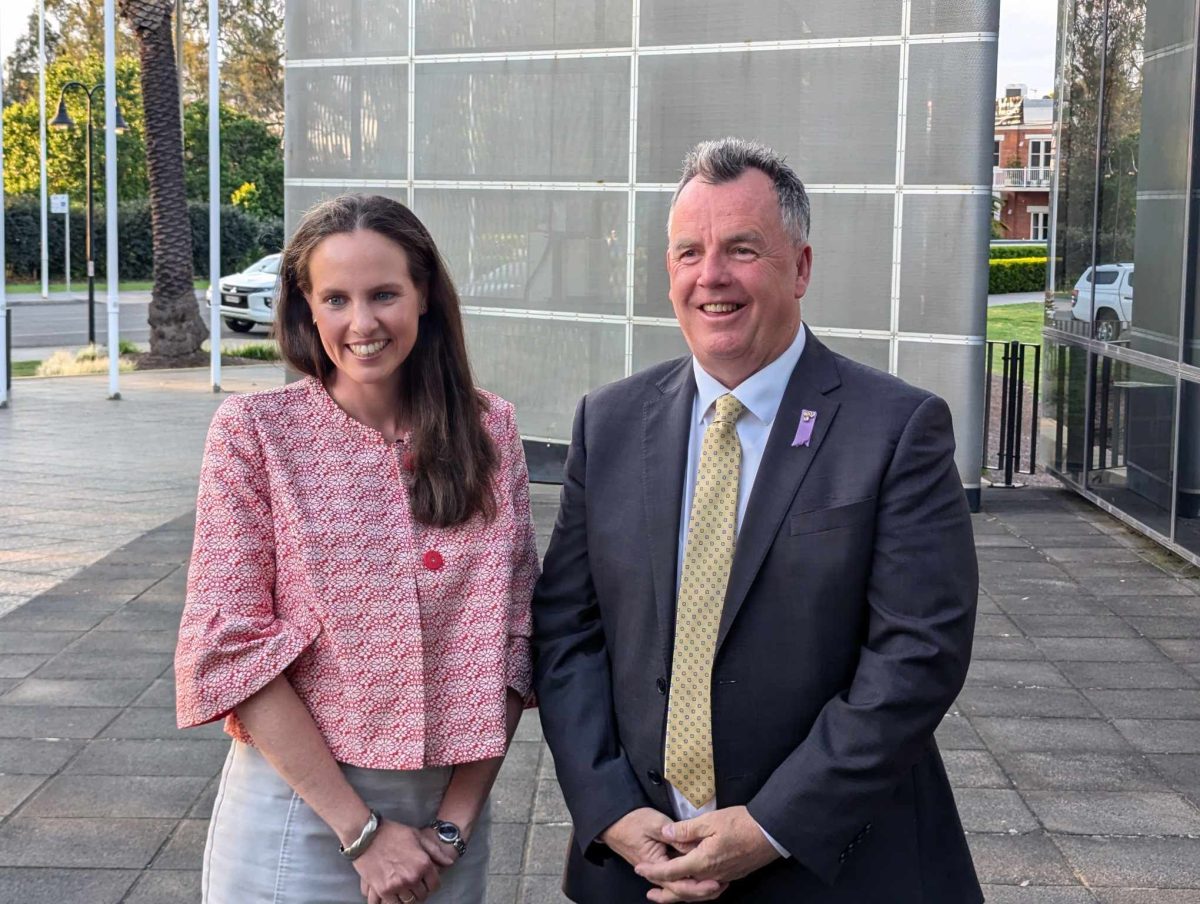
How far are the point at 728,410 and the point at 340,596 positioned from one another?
70 cm

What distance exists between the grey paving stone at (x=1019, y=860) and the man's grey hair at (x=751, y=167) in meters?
2.51

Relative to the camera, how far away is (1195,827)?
Result: 183 inches

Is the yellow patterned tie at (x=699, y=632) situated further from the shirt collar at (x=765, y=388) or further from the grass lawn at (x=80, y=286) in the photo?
the grass lawn at (x=80, y=286)

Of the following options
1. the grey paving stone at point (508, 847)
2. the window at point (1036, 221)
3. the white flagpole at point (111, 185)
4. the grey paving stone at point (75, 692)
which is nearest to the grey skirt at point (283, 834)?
the grey paving stone at point (508, 847)

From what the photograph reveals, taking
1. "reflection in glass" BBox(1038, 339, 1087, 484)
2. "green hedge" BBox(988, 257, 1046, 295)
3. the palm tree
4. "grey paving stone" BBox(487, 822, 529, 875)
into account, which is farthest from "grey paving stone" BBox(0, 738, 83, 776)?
"green hedge" BBox(988, 257, 1046, 295)

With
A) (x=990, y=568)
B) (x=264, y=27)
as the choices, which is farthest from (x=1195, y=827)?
(x=264, y=27)

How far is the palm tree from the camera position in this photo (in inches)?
813

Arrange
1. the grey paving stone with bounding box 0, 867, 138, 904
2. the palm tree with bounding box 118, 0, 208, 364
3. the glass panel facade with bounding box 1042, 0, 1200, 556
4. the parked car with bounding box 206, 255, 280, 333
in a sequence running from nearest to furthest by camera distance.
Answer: the grey paving stone with bounding box 0, 867, 138, 904 < the glass panel facade with bounding box 1042, 0, 1200, 556 < the palm tree with bounding box 118, 0, 208, 364 < the parked car with bounding box 206, 255, 280, 333

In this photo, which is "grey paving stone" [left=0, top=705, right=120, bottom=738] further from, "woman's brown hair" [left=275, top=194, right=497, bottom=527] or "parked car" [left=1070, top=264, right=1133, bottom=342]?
"parked car" [left=1070, top=264, right=1133, bottom=342]

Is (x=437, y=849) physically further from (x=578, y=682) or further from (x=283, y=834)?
(x=578, y=682)

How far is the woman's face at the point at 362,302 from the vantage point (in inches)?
94.8

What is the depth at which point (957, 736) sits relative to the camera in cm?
556

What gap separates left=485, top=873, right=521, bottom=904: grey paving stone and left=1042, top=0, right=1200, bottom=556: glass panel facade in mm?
5783

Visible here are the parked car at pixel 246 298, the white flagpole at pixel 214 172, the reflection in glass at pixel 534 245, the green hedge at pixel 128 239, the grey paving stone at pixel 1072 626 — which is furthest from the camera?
the green hedge at pixel 128 239
